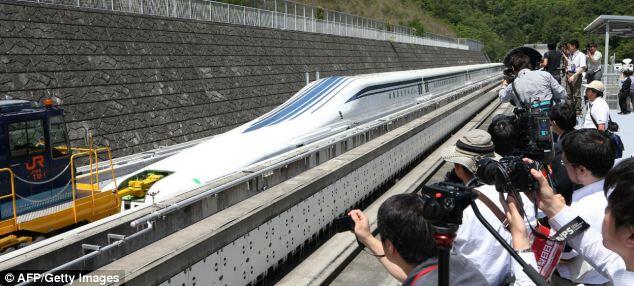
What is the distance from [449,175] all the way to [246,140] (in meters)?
8.44

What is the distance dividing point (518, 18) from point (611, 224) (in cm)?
17219

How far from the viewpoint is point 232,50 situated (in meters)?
23.5

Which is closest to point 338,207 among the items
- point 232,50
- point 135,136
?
point 135,136

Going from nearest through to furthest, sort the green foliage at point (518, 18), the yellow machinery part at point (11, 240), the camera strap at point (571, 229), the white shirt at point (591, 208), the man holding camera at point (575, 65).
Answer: the camera strap at point (571, 229)
the white shirt at point (591, 208)
the yellow machinery part at point (11, 240)
the man holding camera at point (575, 65)
the green foliage at point (518, 18)

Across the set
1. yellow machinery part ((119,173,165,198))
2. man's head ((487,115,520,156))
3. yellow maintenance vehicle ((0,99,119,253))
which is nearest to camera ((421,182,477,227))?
man's head ((487,115,520,156))

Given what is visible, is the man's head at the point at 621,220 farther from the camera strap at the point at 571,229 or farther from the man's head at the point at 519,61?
the man's head at the point at 519,61

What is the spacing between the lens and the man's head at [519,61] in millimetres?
7387

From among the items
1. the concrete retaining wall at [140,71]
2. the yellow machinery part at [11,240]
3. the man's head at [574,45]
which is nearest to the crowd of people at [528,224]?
the yellow machinery part at [11,240]

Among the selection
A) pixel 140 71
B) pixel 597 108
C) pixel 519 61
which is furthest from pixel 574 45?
pixel 140 71

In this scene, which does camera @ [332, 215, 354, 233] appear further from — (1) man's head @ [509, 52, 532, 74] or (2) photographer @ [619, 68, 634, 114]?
(2) photographer @ [619, 68, 634, 114]

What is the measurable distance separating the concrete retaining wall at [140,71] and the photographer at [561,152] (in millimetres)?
12340

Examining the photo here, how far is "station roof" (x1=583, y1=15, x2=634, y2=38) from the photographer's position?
60.2ft

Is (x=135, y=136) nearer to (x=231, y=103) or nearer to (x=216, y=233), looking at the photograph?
(x=231, y=103)

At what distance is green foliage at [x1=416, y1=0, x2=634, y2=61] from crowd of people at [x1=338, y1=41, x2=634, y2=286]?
4388 inches
